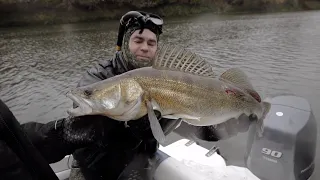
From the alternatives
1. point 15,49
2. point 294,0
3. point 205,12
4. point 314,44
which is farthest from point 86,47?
point 294,0

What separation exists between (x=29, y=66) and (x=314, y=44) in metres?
17.7

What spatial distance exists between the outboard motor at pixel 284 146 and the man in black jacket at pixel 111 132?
831 millimetres

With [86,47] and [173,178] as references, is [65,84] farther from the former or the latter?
[173,178]

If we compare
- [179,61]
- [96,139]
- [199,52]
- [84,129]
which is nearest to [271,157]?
[179,61]

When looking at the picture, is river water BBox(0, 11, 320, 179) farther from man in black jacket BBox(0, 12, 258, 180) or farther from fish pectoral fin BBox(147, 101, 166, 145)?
fish pectoral fin BBox(147, 101, 166, 145)

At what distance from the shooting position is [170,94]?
236cm

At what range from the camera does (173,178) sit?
10.3 feet

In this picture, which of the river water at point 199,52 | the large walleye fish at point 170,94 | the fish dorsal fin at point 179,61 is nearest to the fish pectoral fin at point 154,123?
the large walleye fish at point 170,94

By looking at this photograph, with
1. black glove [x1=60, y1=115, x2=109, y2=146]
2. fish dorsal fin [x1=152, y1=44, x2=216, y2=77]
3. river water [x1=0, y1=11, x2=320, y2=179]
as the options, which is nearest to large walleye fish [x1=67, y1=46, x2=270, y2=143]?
fish dorsal fin [x1=152, y1=44, x2=216, y2=77]

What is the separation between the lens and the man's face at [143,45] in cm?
332

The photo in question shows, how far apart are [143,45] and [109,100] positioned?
1279 millimetres

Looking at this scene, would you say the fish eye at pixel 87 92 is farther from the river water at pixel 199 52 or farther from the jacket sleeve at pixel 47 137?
the river water at pixel 199 52

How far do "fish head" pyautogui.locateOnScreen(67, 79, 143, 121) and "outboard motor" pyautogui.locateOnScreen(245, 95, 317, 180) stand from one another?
204 cm

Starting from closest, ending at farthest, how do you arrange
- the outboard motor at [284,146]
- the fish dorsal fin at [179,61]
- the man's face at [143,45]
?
1. the fish dorsal fin at [179,61]
2. the man's face at [143,45]
3. the outboard motor at [284,146]
